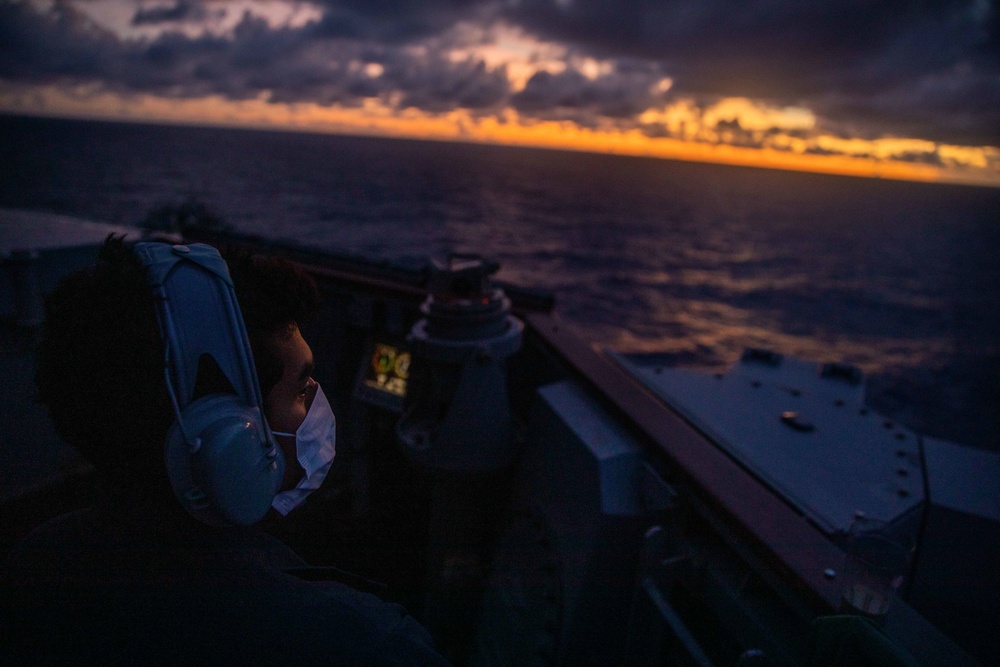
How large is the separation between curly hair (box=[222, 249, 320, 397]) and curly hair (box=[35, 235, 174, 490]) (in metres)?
0.20

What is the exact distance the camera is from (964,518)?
2.10 meters

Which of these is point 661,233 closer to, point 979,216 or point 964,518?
point 964,518

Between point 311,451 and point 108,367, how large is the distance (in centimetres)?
45

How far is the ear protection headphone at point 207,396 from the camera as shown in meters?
0.89

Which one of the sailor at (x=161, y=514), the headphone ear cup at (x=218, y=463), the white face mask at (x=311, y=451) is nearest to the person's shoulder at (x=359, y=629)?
the sailor at (x=161, y=514)

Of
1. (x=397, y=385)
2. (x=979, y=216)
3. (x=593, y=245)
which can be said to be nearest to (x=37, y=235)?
(x=397, y=385)

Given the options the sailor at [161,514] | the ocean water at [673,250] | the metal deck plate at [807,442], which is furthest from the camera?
the ocean water at [673,250]

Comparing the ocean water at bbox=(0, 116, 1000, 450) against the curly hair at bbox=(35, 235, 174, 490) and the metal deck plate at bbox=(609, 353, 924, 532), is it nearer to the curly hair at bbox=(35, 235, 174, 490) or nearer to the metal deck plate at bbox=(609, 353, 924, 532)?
the metal deck plate at bbox=(609, 353, 924, 532)

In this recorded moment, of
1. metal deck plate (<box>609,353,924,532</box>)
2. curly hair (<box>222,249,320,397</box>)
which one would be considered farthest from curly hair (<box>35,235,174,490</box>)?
metal deck plate (<box>609,353,924,532</box>)

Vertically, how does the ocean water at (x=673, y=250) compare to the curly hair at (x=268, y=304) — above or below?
below

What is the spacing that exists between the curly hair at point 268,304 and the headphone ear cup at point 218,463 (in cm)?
14

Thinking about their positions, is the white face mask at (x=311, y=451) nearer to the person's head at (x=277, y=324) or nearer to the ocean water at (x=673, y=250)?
the person's head at (x=277, y=324)

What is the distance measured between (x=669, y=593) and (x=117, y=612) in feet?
5.59

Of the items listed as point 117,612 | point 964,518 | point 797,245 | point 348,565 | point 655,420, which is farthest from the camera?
point 797,245
